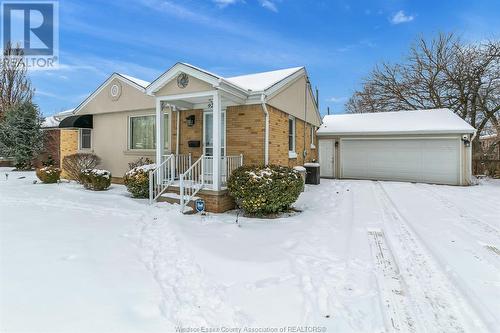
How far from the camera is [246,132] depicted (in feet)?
29.0

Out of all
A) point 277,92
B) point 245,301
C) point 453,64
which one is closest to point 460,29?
point 453,64

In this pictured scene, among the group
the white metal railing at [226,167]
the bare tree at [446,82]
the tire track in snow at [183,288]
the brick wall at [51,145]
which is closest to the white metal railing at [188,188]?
the white metal railing at [226,167]

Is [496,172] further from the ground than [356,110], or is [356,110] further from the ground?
[356,110]

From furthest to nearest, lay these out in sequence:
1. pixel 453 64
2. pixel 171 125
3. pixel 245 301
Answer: pixel 453 64
pixel 171 125
pixel 245 301

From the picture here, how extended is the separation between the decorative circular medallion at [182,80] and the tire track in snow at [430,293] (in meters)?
6.34

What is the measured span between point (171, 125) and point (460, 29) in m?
21.7

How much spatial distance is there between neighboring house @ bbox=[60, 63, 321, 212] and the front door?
7.03 feet

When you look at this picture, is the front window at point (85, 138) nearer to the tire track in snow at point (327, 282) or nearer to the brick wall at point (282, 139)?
the brick wall at point (282, 139)

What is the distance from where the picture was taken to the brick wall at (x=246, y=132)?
340 inches

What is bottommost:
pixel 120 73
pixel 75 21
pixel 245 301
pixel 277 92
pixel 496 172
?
pixel 245 301

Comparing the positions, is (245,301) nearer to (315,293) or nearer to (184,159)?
(315,293)

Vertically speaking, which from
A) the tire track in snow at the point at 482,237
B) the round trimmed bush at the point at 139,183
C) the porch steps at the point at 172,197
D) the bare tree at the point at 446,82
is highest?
the bare tree at the point at 446,82

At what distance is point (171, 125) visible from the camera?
34.1ft

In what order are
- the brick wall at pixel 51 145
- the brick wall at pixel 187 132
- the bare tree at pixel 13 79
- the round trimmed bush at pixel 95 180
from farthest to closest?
the bare tree at pixel 13 79 → the brick wall at pixel 51 145 → the round trimmed bush at pixel 95 180 → the brick wall at pixel 187 132
